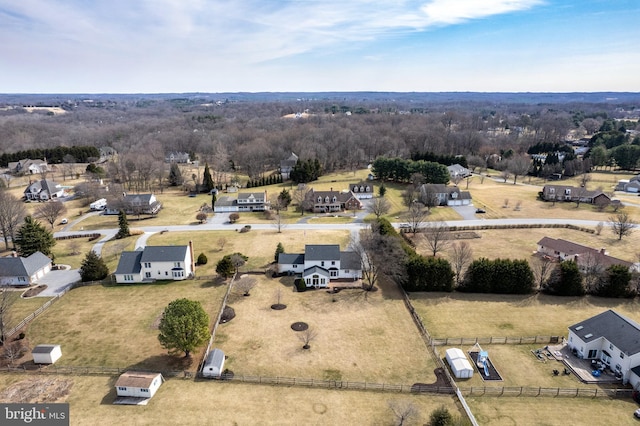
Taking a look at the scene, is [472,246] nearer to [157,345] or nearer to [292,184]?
[157,345]

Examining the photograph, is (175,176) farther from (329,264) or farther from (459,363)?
(459,363)

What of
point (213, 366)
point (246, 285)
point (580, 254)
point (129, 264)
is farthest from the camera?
point (580, 254)

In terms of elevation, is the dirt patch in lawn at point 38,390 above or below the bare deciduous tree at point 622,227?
below

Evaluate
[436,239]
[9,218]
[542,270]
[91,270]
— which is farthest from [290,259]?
[9,218]

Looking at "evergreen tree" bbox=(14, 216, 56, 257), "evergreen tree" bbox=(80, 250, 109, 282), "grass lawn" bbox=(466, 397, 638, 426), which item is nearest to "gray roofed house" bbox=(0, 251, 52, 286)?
"evergreen tree" bbox=(14, 216, 56, 257)

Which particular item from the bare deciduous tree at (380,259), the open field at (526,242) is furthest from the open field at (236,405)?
the open field at (526,242)

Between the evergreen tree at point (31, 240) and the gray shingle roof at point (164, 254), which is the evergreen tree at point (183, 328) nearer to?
the gray shingle roof at point (164, 254)
